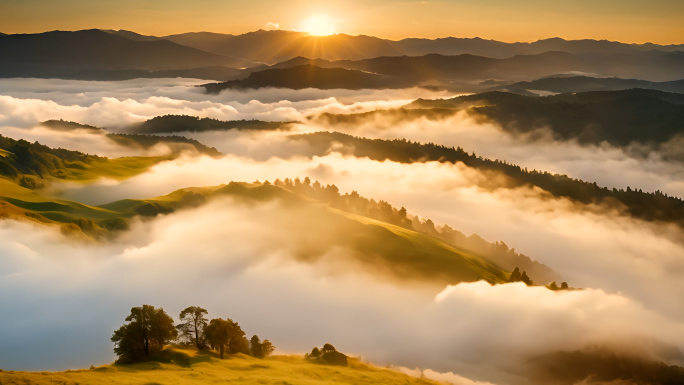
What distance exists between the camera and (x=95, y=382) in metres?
109

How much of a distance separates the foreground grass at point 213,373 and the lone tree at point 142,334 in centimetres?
327

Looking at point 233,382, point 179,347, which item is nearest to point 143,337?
point 179,347

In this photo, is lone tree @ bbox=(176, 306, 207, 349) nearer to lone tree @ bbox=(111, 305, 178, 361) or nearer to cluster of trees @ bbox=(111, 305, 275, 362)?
cluster of trees @ bbox=(111, 305, 275, 362)

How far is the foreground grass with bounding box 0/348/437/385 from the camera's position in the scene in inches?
4365

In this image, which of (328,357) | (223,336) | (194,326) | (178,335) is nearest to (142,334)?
(178,335)

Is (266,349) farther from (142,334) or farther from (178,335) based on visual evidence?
(142,334)

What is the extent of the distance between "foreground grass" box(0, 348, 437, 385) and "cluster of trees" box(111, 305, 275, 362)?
3.01 meters

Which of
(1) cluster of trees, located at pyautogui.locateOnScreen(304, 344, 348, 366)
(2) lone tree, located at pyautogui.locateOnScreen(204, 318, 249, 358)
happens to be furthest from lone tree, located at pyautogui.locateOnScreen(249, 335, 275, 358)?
(2) lone tree, located at pyautogui.locateOnScreen(204, 318, 249, 358)

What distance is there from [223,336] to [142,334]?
2131cm

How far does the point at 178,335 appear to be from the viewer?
148625mm

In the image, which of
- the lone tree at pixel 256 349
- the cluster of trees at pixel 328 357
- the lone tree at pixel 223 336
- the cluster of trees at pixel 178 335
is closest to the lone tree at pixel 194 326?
the cluster of trees at pixel 178 335

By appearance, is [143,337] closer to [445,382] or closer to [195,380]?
[195,380]

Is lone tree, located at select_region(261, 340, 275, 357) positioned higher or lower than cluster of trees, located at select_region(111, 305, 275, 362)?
lower

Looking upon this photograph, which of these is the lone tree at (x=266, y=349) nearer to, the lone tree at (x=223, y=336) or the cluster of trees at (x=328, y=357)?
the cluster of trees at (x=328, y=357)
